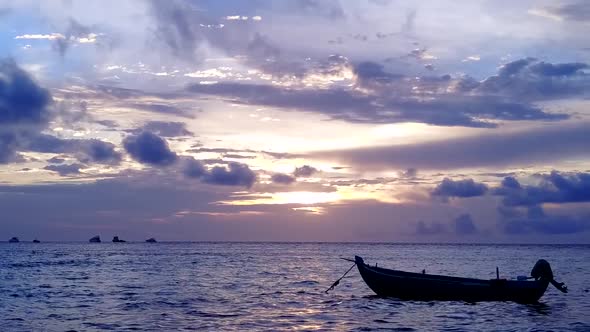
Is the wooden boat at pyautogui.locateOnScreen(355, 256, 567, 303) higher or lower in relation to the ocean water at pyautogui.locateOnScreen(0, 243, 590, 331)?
higher

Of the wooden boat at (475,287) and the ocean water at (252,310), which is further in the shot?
the wooden boat at (475,287)

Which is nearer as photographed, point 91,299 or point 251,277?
point 91,299

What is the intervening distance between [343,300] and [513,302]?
1157 centimetres

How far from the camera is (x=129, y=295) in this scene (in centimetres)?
4641

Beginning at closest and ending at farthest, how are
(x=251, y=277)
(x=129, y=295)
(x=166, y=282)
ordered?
(x=129, y=295), (x=166, y=282), (x=251, y=277)

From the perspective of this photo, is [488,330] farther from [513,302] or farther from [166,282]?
[166,282]

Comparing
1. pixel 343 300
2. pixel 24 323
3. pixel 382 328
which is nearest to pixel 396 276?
pixel 343 300

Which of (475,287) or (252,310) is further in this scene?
(475,287)

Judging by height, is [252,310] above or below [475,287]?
below

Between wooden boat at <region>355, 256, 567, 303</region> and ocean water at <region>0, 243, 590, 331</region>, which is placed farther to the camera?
wooden boat at <region>355, 256, 567, 303</region>

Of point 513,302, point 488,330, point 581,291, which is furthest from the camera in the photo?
point 581,291

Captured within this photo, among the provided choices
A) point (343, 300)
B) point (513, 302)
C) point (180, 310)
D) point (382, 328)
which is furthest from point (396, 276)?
point (180, 310)

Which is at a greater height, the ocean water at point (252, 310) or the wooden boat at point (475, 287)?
the wooden boat at point (475, 287)

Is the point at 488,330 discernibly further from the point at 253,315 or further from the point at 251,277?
the point at 251,277
